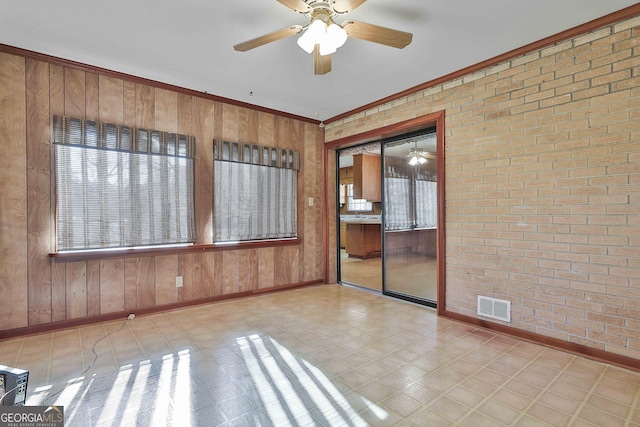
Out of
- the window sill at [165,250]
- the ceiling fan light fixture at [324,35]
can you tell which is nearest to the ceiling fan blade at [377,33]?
the ceiling fan light fixture at [324,35]

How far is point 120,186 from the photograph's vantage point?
10.9ft

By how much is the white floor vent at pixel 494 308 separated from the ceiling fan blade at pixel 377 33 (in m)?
2.50

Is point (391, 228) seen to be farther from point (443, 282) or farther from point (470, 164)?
point (470, 164)

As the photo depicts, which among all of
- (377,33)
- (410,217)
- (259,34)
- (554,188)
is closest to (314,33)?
(377,33)

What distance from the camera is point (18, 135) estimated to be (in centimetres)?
289

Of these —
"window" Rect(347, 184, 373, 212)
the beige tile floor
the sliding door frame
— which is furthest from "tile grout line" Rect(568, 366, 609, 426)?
"window" Rect(347, 184, 373, 212)

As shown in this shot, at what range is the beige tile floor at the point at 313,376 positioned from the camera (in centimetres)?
180

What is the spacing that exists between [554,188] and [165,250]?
397 cm

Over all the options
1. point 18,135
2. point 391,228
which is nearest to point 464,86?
point 391,228

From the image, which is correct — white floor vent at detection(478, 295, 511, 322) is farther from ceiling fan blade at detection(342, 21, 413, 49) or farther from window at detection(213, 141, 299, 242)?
window at detection(213, 141, 299, 242)

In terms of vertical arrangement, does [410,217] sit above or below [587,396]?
above

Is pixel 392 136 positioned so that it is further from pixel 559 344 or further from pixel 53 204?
pixel 53 204

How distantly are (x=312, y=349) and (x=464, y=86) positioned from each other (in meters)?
3.05

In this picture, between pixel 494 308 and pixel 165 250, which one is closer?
pixel 494 308
